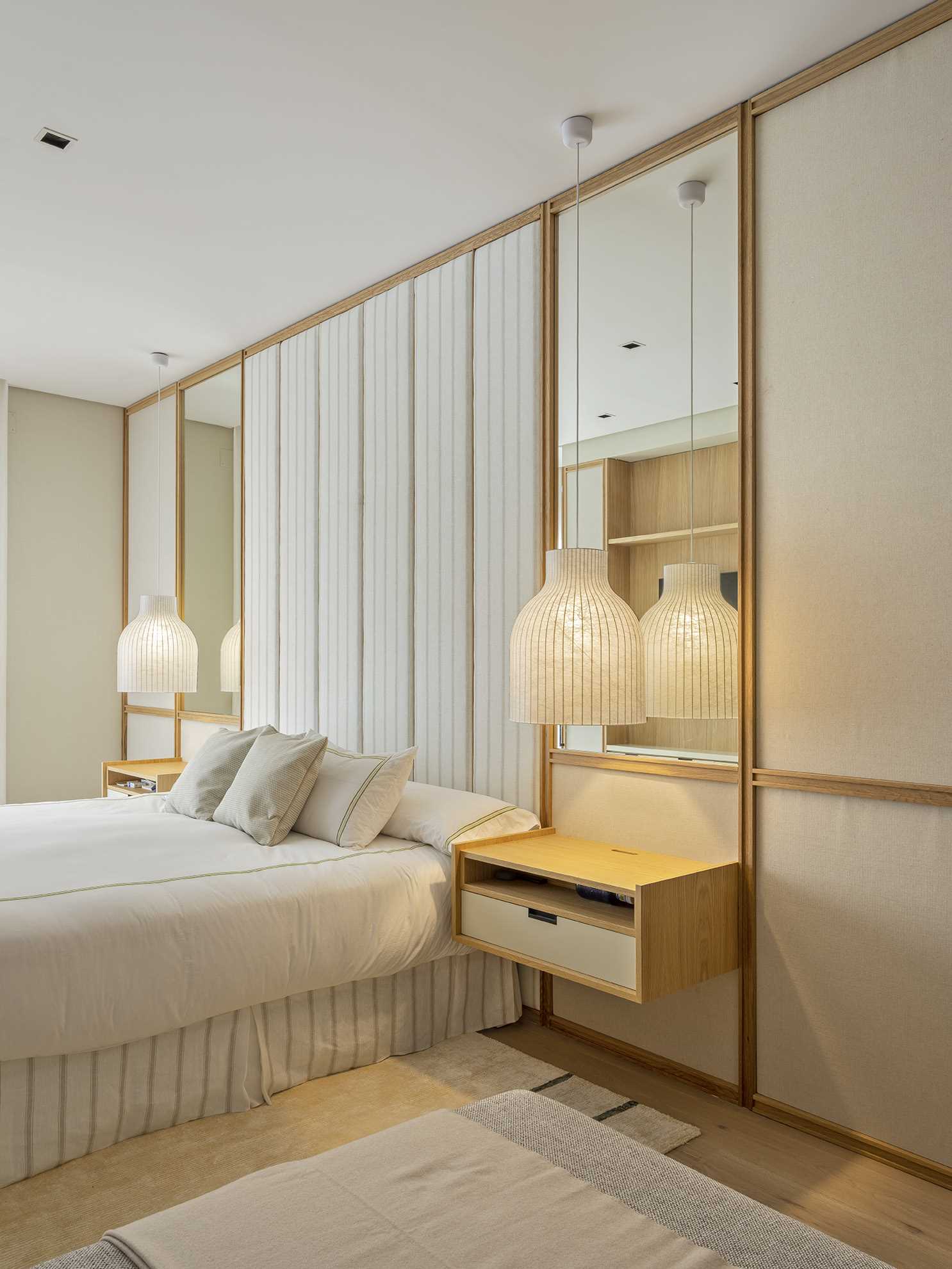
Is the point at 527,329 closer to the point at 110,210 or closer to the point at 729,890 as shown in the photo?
the point at 110,210

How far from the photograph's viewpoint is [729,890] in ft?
8.33

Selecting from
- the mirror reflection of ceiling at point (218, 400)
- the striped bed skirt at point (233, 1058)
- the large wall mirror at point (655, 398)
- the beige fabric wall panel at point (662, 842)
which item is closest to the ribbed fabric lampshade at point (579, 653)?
the large wall mirror at point (655, 398)

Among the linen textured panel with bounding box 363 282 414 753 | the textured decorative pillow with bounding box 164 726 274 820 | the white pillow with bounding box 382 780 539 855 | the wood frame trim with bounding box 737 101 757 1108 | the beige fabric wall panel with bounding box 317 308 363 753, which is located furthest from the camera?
the beige fabric wall panel with bounding box 317 308 363 753

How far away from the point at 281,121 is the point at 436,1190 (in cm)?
274

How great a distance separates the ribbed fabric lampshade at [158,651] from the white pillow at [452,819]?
6.55ft

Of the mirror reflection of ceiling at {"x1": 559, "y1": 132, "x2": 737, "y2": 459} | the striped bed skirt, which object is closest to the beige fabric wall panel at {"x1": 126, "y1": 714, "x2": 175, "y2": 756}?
the striped bed skirt

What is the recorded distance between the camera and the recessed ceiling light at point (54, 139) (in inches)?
110

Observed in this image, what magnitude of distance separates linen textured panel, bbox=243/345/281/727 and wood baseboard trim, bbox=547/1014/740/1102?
2.07m

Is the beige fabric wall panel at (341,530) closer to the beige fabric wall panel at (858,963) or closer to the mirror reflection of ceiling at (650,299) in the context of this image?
the mirror reflection of ceiling at (650,299)

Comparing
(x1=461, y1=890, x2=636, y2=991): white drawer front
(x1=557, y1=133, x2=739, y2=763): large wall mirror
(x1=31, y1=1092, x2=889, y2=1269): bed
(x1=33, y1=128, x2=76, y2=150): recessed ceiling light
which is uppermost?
(x1=33, y1=128, x2=76, y2=150): recessed ceiling light

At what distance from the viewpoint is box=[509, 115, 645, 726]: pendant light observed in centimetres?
259

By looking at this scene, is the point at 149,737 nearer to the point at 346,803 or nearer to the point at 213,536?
the point at 213,536

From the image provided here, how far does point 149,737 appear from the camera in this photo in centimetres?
553

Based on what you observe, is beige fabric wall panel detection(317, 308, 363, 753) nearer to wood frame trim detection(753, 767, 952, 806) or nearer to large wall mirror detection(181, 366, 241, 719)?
large wall mirror detection(181, 366, 241, 719)
